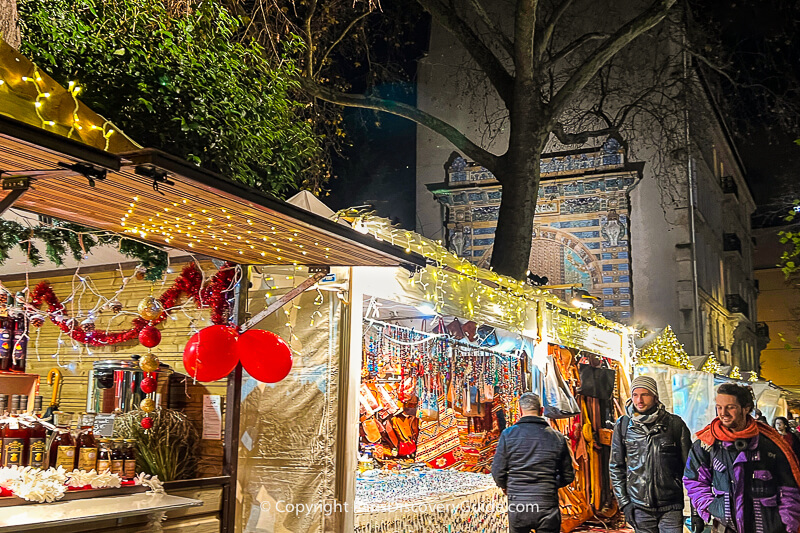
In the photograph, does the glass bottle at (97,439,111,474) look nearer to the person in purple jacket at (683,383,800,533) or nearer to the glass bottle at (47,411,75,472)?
the glass bottle at (47,411,75,472)

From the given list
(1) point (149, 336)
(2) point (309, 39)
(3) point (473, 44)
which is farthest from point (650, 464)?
(2) point (309, 39)

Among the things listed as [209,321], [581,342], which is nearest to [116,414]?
[209,321]

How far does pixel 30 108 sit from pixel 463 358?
20.5 ft

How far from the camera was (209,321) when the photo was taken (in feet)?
18.1

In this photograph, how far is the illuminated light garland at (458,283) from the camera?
5.66 m

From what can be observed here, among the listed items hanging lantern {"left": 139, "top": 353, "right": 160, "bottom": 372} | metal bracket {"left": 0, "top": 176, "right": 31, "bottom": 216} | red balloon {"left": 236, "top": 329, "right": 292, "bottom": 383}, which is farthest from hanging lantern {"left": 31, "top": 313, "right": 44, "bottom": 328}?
metal bracket {"left": 0, "top": 176, "right": 31, "bottom": 216}

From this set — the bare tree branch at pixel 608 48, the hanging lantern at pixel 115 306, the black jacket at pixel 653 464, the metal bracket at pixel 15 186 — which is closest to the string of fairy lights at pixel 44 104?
the metal bracket at pixel 15 186

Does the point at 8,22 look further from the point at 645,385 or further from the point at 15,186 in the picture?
the point at 645,385

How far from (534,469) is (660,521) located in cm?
134

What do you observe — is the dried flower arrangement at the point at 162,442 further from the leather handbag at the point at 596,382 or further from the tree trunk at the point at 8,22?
the leather handbag at the point at 596,382

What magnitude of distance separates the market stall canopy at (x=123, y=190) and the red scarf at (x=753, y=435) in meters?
3.23

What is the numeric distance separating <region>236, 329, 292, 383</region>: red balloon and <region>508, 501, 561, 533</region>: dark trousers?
9.36 feet

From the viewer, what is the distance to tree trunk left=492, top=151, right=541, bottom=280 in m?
10.3

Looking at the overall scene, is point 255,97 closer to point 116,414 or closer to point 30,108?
point 116,414
